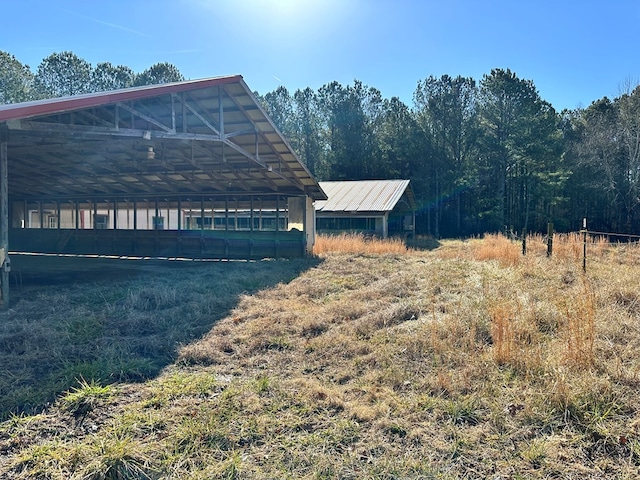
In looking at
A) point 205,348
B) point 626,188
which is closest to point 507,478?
point 205,348

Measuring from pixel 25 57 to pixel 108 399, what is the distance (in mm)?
35581

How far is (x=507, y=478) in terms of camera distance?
2.48 meters

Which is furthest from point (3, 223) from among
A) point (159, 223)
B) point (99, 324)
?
point (159, 223)

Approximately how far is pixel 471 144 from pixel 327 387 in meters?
32.8

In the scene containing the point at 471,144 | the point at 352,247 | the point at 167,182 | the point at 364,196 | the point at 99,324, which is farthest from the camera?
the point at 471,144

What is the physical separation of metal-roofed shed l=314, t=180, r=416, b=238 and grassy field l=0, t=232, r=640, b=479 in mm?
14030

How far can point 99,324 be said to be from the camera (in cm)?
548

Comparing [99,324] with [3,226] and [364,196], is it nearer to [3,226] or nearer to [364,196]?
[3,226]

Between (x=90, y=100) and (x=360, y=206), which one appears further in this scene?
(x=360, y=206)

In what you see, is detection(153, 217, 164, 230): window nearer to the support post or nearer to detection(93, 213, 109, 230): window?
detection(93, 213, 109, 230): window

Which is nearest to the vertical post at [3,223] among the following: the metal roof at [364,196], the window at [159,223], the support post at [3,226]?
the support post at [3,226]

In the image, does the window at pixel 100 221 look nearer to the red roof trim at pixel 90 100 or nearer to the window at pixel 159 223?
the window at pixel 159 223

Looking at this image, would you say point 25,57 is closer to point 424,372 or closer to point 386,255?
point 386,255

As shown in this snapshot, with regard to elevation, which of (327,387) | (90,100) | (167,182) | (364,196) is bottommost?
(327,387)
